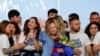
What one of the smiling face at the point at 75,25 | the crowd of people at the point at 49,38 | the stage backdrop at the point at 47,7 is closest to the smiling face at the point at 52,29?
the crowd of people at the point at 49,38

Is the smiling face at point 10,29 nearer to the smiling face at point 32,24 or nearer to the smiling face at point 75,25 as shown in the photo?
the smiling face at point 32,24

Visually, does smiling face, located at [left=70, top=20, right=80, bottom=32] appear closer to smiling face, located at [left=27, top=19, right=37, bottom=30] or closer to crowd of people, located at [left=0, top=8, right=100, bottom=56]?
crowd of people, located at [left=0, top=8, right=100, bottom=56]

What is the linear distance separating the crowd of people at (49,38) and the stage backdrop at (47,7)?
1.85 ft

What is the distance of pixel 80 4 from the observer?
3930 mm

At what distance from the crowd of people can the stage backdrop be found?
1.85 ft

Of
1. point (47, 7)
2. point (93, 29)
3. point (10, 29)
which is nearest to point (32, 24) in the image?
point (10, 29)

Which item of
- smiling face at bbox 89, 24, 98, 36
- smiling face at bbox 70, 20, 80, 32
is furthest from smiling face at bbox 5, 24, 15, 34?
smiling face at bbox 89, 24, 98, 36

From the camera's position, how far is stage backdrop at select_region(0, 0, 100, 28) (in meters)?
3.80

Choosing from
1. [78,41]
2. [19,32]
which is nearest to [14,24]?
[19,32]

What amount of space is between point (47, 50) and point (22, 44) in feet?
0.72

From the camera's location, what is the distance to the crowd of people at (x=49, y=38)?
2.83m

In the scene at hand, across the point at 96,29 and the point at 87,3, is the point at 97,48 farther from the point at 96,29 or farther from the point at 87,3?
the point at 87,3

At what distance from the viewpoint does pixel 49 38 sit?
2848mm

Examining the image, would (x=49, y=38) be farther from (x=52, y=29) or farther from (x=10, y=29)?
(x=10, y=29)
